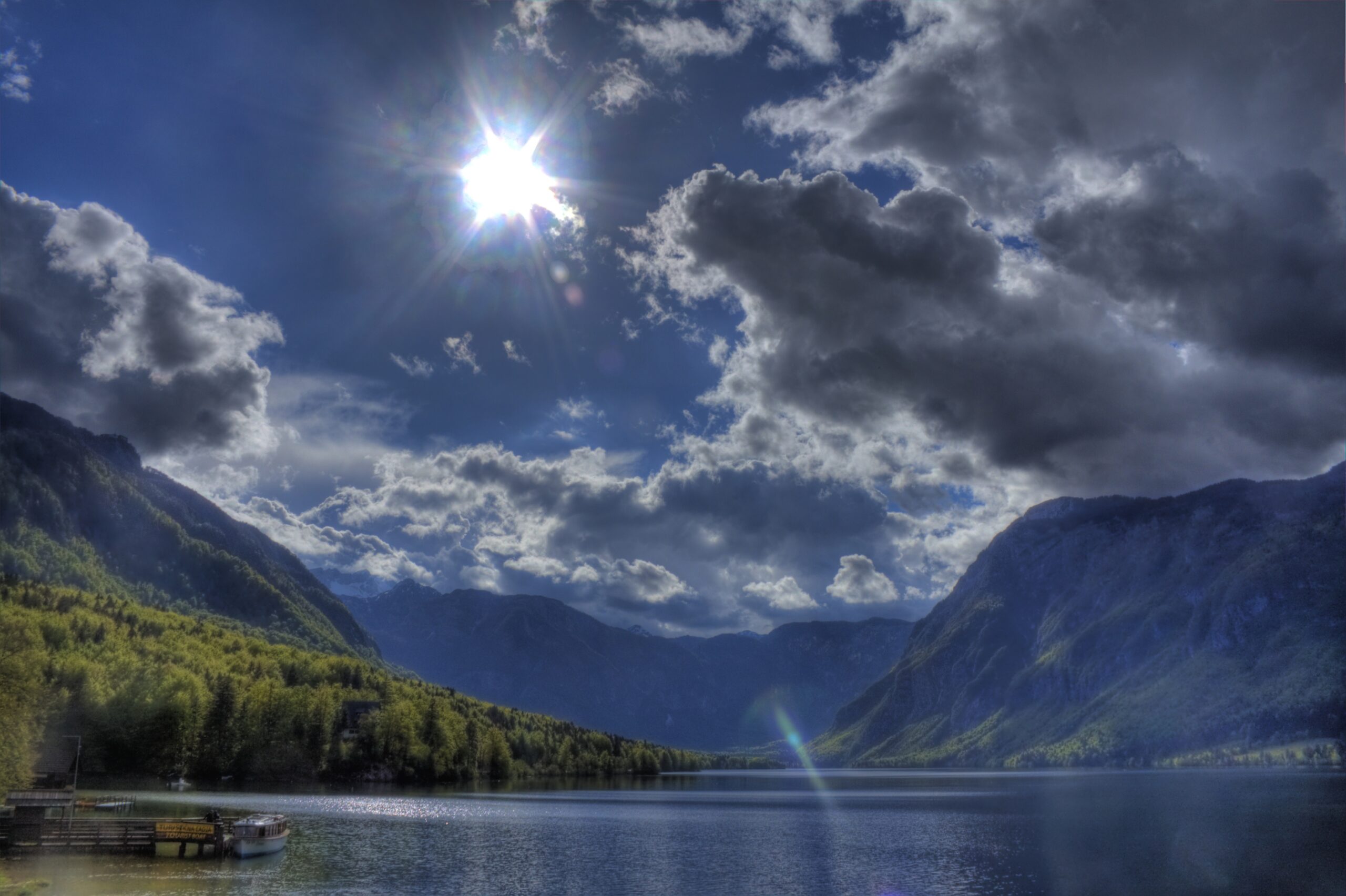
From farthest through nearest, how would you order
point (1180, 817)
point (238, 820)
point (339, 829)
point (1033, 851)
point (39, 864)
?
point (1180, 817)
point (339, 829)
point (1033, 851)
point (238, 820)
point (39, 864)

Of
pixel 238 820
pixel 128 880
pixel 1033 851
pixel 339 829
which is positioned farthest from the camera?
pixel 339 829

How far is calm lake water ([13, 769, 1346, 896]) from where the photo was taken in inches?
3031

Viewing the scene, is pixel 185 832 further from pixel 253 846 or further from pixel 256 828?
pixel 253 846

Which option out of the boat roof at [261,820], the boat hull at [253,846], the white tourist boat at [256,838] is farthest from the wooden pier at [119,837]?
the boat roof at [261,820]

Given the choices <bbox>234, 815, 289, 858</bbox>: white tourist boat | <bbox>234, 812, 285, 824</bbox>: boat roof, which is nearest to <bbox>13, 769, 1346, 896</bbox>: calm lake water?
<bbox>234, 815, 289, 858</bbox>: white tourist boat

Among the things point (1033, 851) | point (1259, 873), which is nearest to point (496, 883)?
point (1033, 851)

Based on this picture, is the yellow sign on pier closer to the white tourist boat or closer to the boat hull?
the white tourist boat

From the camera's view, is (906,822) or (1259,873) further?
(906,822)

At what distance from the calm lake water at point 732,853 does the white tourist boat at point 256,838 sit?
4.24ft

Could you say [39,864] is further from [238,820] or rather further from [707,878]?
[707,878]

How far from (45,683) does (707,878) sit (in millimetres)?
153325

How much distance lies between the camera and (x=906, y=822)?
142 m

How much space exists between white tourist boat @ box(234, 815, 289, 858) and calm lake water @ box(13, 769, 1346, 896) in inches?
50.9

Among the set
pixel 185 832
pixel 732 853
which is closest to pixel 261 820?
pixel 185 832
